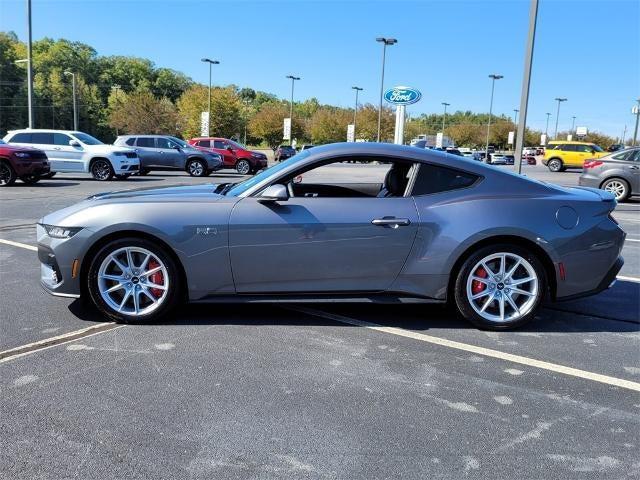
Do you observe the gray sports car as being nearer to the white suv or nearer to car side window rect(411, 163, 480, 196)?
car side window rect(411, 163, 480, 196)

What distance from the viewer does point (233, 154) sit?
1012 inches

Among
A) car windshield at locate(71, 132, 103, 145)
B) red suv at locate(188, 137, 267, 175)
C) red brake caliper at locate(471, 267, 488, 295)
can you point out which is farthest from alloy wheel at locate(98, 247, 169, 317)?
red suv at locate(188, 137, 267, 175)

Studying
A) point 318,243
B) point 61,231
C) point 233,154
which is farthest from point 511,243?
point 233,154

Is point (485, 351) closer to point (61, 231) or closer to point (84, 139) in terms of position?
point (61, 231)

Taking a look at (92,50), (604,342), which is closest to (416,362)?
(604,342)

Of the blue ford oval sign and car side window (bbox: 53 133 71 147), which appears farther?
car side window (bbox: 53 133 71 147)

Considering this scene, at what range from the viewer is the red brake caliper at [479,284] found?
168 inches

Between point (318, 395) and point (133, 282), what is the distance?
1.86 meters

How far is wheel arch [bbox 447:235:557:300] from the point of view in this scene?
422 centimetres

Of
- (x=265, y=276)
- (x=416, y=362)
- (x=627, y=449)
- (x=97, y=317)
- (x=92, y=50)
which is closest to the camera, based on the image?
(x=627, y=449)

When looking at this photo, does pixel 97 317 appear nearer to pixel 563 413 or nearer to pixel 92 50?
pixel 563 413

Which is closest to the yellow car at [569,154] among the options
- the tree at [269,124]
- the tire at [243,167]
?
the tire at [243,167]

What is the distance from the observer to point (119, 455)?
253 centimetres

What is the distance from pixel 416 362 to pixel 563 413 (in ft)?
3.15
